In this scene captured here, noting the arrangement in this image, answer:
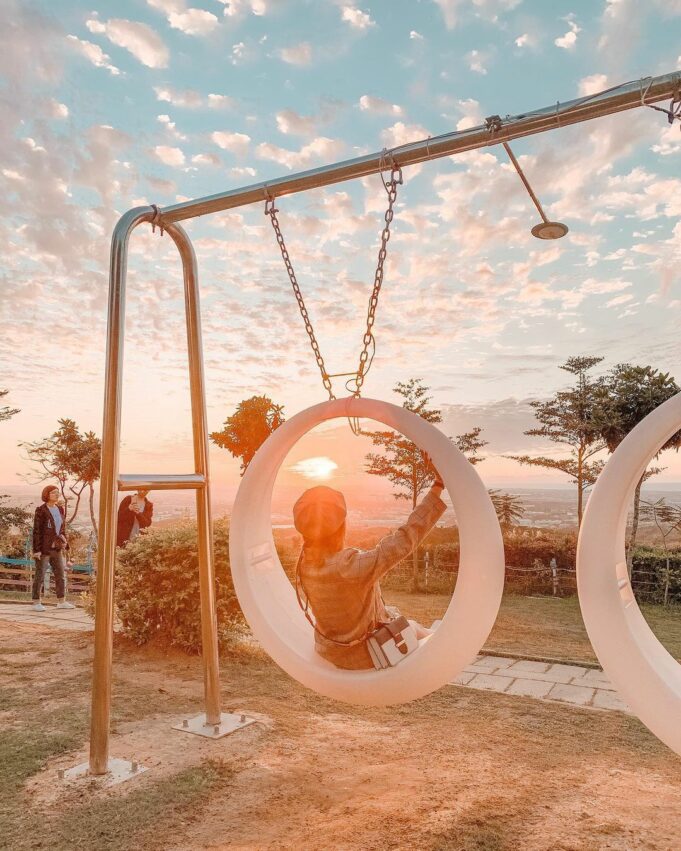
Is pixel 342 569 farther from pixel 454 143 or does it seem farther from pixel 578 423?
pixel 578 423

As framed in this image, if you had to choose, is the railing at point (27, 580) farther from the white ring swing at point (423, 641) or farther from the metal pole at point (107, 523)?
the white ring swing at point (423, 641)

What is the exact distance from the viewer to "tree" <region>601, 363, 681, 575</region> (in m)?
17.8

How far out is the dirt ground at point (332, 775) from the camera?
3297mm

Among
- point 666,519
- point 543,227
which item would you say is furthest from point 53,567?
point 666,519

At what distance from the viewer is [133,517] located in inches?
331

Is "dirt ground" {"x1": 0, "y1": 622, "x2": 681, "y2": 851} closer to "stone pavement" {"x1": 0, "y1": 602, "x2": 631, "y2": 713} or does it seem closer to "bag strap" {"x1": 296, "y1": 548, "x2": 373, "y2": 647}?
"stone pavement" {"x1": 0, "y1": 602, "x2": 631, "y2": 713}

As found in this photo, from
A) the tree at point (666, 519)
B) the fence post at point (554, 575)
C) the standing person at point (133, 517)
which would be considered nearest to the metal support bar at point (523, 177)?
the standing person at point (133, 517)

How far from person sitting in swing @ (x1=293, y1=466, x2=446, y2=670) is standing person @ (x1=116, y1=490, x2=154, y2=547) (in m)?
5.61

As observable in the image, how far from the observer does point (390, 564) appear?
3.07 m

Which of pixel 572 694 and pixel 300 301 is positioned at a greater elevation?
pixel 300 301

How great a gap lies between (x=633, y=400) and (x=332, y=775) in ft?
57.0

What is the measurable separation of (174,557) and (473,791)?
3636 millimetres

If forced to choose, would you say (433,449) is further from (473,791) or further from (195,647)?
(195,647)

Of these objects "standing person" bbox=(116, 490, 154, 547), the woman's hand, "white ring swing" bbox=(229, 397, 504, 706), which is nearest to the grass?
"white ring swing" bbox=(229, 397, 504, 706)
